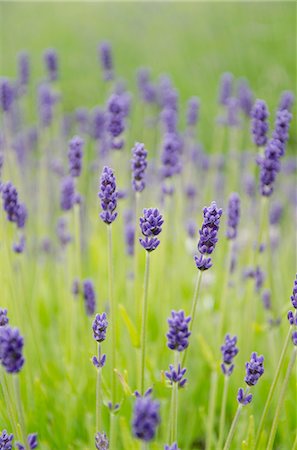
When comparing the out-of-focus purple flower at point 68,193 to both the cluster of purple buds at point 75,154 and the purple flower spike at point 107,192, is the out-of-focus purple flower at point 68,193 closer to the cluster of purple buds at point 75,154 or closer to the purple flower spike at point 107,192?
the cluster of purple buds at point 75,154

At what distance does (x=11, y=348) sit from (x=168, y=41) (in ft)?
27.2

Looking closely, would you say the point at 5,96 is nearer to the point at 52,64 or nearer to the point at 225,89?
the point at 52,64

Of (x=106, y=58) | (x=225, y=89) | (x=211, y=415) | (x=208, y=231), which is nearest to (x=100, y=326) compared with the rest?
A: (x=208, y=231)

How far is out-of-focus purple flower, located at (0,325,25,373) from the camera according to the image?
1.11 meters

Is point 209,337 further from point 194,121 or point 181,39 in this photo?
point 181,39

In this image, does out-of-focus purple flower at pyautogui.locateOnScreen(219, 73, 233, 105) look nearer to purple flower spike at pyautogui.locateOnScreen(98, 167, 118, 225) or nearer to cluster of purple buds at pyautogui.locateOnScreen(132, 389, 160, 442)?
purple flower spike at pyautogui.locateOnScreen(98, 167, 118, 225)

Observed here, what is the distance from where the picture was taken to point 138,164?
66.6 inches

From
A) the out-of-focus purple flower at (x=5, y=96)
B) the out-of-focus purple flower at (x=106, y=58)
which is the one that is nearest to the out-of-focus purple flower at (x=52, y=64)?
the out-of-focus purple flower at (x=106, y=58)

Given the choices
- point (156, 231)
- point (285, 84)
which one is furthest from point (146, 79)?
point (285, 84)

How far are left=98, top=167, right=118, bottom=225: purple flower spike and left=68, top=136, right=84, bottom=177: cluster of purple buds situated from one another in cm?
60

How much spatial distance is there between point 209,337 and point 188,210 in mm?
1264

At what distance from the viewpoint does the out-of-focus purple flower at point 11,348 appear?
3.63 feet

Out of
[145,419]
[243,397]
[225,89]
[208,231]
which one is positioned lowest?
[243,397]

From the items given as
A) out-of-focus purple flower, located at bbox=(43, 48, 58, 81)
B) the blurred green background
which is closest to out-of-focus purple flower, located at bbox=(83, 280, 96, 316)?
out-of-focus purple flower, located at bbox=(43, 48, 58, 81)
